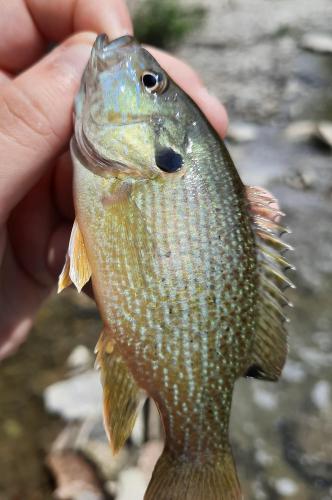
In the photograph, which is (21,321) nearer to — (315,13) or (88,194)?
(88,194)

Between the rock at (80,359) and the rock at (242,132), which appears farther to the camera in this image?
the rock at (242,132)

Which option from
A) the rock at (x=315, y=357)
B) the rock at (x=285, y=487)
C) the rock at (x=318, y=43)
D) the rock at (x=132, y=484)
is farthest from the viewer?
the rock at (x=318, y=43)

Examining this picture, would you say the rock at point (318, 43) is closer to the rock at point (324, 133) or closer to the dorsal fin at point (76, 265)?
the rock at point (324, 133)

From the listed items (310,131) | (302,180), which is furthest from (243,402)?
(310,131)

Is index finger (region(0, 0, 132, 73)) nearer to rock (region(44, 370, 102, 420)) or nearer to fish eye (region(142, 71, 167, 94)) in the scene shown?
fish eye (region(142, 71, 167, 94))

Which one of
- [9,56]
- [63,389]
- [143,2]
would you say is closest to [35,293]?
[63,389]

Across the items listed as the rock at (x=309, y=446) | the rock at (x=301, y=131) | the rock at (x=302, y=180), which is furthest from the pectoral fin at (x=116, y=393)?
the rock at (x=301, y=131)
